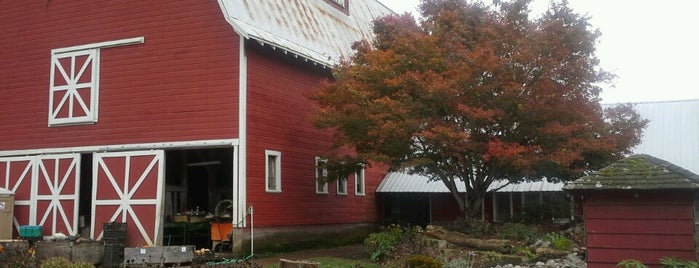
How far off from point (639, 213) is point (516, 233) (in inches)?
255

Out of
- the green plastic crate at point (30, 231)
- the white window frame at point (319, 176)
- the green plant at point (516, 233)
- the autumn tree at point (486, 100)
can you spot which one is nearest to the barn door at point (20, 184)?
the green plastic crate at point (30, 231)

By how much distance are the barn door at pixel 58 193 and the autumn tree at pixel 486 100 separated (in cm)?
830

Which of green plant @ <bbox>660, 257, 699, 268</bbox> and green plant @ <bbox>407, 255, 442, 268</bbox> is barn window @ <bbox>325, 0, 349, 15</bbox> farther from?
green plant @ <bbox>660, 257, 699, 268</bbox>

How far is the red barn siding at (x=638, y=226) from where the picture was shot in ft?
40.6

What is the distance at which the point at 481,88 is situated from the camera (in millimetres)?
18547

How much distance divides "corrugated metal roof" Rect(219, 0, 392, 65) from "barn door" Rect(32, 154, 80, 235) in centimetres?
696

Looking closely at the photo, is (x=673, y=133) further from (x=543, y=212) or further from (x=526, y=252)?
(x=526, y=252)

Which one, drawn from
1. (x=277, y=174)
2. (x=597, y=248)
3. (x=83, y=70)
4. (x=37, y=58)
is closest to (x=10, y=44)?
(x=37, y=58)

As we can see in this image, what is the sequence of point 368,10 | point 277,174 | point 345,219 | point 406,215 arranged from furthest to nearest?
point 368,10, point 406,215, point 345,219, point 277,174

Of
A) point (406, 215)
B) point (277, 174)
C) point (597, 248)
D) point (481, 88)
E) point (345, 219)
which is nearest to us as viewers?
point (597, 248)

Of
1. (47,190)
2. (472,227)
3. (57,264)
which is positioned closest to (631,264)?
(472,227)

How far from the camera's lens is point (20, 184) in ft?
77.8

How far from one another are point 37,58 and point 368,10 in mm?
15455

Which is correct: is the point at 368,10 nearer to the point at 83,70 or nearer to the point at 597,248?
the point at 83,70
